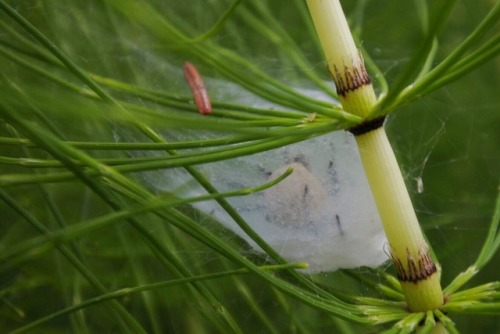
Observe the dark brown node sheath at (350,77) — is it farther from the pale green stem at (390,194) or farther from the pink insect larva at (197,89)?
the pink insect larva at (197,89)

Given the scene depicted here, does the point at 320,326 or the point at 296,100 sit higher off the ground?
the point at 296,100

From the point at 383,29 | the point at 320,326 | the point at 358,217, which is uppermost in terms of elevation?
the point at 383,29

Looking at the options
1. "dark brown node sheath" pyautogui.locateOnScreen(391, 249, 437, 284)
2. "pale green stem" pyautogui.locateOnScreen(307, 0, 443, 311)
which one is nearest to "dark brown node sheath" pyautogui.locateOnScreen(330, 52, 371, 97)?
"pale green stem" pyautogui.locateOnScreen(307, 0, 443, 311)

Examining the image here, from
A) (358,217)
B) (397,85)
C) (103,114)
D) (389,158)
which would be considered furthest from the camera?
(358,217)

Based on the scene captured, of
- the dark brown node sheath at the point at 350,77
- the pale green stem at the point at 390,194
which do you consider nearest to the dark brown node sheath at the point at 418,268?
the pale green stem at the point at 390,194

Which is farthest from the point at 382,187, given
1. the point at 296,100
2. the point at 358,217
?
the point at 358,217

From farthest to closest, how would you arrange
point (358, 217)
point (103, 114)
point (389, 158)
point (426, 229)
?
point (426, 229)
point (358, 217)
point (389, 158)
point (103, 114)

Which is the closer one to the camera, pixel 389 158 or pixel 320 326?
pixel 389 158

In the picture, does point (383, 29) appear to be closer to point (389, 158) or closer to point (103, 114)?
point (389, 158)
